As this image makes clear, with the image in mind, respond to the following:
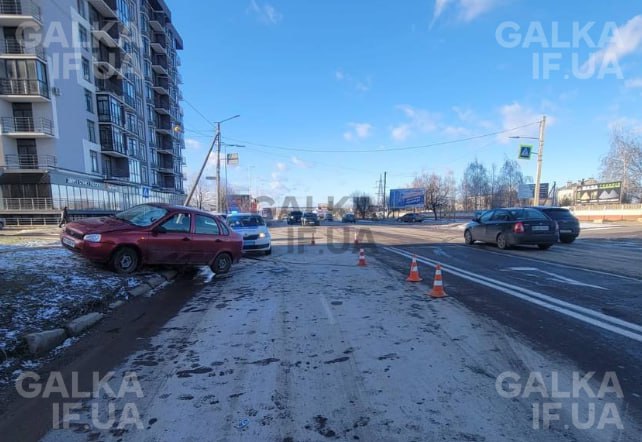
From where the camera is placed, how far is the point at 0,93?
2925 centimetres

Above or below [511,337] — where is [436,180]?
above

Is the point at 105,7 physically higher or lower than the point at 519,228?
higher

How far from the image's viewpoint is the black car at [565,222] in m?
16.1

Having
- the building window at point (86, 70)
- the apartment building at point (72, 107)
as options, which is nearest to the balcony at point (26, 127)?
the apartment building at point (72, 107)

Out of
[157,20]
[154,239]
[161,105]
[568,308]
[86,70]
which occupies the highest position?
[157,20]

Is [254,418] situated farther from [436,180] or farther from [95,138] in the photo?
[436,180]

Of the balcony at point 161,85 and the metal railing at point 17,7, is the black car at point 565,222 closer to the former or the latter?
the metal railing at point 17,7

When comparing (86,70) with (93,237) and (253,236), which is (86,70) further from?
(93,237)

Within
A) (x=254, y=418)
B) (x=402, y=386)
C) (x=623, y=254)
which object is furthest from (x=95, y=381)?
(x=623, y=254)

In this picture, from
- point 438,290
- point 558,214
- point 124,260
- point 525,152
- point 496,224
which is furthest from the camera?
point 525,152

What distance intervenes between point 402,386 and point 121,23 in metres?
50.2

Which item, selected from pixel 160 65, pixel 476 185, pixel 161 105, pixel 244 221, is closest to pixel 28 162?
pixel 244 221

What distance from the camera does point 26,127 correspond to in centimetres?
3016

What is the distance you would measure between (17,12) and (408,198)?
64324 millimetres
